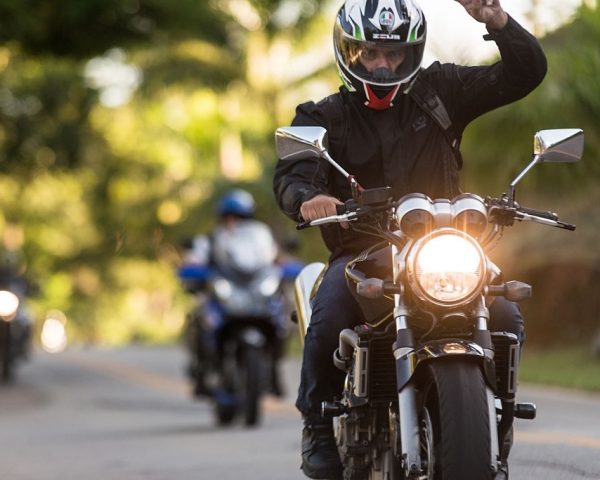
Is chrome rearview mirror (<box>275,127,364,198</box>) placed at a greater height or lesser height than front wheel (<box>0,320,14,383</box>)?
lesser

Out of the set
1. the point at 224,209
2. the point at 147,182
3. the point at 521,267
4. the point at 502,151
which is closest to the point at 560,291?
the point at 521,267

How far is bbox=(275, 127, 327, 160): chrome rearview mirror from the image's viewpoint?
5.36 meters

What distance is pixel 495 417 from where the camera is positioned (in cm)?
493

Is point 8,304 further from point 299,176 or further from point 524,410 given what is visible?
point 524,410

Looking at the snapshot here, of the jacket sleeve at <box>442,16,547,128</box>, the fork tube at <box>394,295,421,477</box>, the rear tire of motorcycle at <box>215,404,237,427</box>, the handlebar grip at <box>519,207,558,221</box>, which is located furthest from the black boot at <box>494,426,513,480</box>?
the rear tire of motorcycle at <box>215,404,237,427</box>

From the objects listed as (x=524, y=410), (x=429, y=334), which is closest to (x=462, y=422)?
(x=429, y=334)

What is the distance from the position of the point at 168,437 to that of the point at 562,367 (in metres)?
6.03

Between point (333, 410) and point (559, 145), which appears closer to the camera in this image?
point (559, 145)

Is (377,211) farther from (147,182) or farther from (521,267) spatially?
(147,182)

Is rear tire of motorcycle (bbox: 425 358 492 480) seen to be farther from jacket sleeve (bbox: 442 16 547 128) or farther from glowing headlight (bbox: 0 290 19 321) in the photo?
glowing headlight (bbox: 0 290 19 321)

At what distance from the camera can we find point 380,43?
18.4ft

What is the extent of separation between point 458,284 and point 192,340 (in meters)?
8.78

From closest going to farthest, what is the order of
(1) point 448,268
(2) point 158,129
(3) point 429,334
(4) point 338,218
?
(1) point 448,268
(3) point 429,334
(4) point 338,218
(2) point 158,129

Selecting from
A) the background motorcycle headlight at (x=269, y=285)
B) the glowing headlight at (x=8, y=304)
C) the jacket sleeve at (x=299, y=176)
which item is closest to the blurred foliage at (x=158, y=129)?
the glowing headlight at (x=8, y=304)
